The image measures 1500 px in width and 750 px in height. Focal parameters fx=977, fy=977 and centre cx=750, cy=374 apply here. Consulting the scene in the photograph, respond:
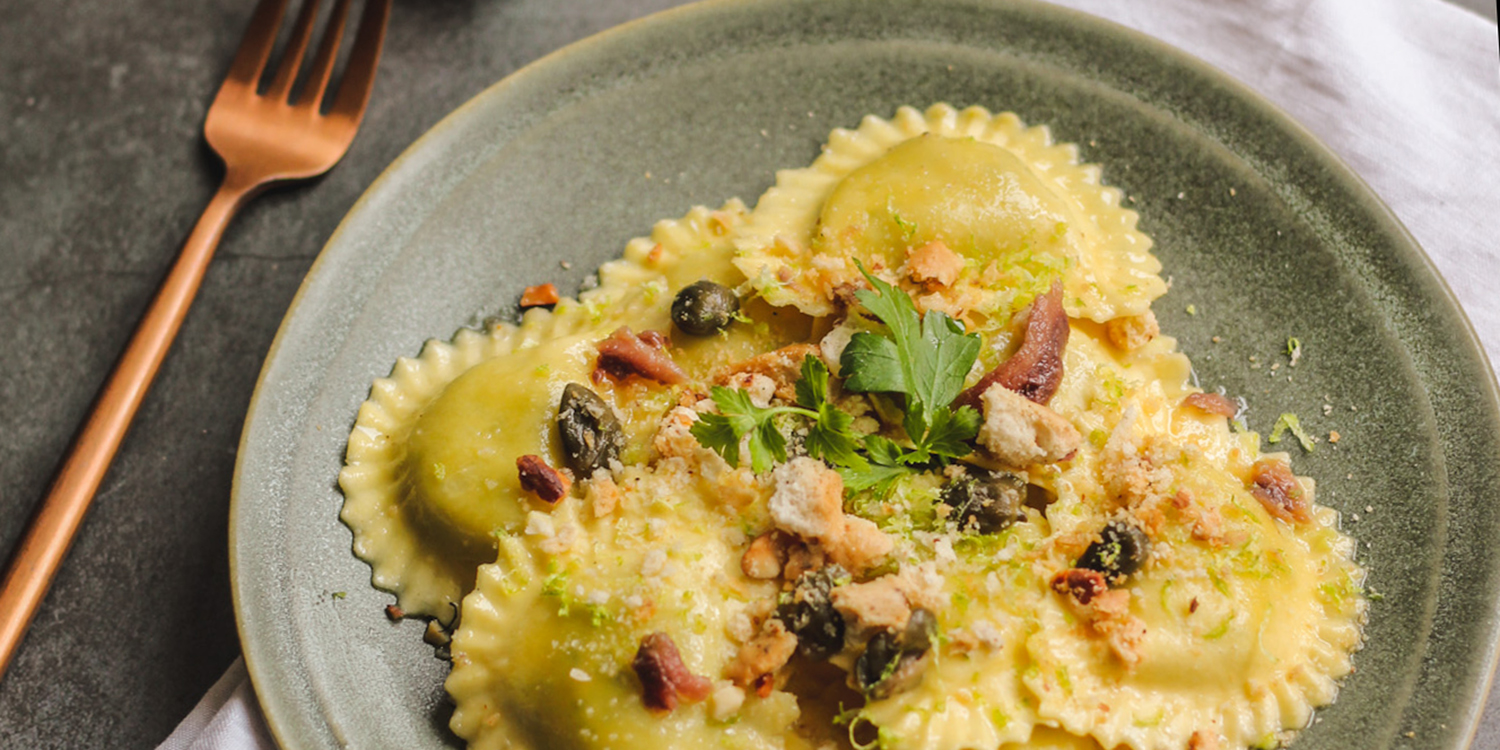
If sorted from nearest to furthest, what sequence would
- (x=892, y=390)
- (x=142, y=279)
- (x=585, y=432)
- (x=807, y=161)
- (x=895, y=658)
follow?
1. (x=895, y=658)
2. (x=892, y=390)
3. (x=585, y=432)
4. (x=807, y=161)
5. (x=142, y=279)

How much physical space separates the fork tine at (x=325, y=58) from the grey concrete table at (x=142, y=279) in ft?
1.05

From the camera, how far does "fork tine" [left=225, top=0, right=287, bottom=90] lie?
17.9ft

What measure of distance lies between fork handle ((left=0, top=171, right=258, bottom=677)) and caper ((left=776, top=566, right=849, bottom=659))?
10.5ft

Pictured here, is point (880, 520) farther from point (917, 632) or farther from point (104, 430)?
point (104, 430)

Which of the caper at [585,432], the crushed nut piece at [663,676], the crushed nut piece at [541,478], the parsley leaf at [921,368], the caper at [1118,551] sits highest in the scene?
the parsley leaf at [921,368]

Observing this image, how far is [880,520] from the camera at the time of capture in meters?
3.82

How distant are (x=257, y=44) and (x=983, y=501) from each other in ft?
15.4

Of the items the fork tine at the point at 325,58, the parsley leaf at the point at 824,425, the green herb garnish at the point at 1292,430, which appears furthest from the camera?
the fork tine at the point at 325,58

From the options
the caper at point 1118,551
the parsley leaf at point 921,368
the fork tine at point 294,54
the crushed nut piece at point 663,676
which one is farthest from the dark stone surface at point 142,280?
the caper at point 1118,551

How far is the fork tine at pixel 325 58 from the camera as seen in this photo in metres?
5.40

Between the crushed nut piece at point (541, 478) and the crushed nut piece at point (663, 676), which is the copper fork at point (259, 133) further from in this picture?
the crushed nut piece at point (663, 676)

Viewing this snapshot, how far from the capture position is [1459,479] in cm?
413

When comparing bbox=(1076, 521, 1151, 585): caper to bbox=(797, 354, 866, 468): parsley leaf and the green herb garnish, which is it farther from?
the green herb garnish

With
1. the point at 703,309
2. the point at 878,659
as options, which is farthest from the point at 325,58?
the point at 878,659
